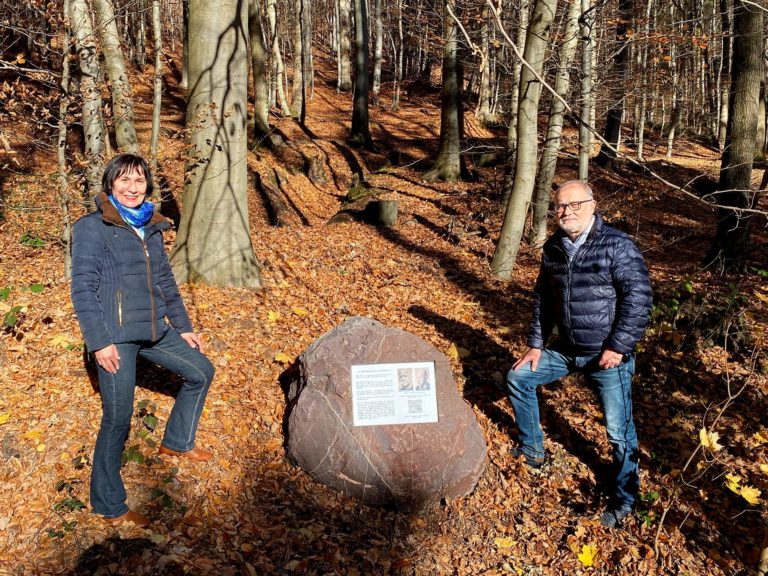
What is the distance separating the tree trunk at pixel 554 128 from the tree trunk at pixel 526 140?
699mm

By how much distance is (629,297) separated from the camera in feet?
10.8

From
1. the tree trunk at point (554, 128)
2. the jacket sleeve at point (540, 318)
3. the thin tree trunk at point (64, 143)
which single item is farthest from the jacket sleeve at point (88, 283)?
the tree trunk at point (554, 128)

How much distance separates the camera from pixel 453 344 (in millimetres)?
5750

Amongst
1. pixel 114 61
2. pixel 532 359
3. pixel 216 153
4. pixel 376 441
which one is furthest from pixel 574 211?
pixel 114 61

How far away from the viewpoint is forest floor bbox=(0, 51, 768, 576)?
3.19 meters

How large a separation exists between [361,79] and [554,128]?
35.3 ft

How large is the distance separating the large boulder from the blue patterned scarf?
1687 millimetres

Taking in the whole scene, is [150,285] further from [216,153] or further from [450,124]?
[450,124]

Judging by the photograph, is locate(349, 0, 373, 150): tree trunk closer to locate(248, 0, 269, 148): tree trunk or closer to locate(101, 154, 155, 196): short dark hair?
locate(248, 0, 269, 148): tree trunk

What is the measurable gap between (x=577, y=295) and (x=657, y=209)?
1133cm

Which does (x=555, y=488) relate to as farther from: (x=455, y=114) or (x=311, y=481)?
(x=455, y=114)

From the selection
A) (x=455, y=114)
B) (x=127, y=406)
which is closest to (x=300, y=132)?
(x=455, y=114)

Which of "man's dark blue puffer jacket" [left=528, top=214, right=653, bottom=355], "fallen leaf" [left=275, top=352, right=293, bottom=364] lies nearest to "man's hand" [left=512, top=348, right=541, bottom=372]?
"man's dark blue puffer jacket" [left=528, top=214, right=653, bottom=355]

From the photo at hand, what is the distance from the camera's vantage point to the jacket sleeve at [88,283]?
2.68 m
